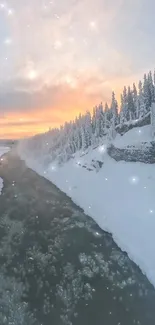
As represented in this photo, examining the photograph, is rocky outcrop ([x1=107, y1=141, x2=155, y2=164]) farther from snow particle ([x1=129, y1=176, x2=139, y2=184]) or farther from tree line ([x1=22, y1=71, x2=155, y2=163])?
tree line ([x1=22, y1=71, x2=155, y2=163])

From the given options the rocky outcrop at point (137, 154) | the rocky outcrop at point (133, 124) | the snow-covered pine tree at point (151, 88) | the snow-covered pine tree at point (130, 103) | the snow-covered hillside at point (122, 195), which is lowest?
the snow-covered hillside at point (122, 195)

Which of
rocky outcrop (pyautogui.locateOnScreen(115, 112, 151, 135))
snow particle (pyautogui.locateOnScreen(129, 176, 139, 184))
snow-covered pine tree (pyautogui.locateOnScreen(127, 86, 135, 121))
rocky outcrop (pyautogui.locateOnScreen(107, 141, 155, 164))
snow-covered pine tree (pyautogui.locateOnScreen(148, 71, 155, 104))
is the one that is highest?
snow-covered pine tree (pyautogui.locateOnScreen(148, 71, 155, 104))

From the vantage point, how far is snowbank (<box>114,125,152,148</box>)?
59.7 meters

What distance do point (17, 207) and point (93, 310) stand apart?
29.4 m

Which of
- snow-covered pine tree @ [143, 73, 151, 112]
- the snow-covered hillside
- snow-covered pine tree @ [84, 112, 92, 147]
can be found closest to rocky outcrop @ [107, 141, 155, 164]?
the snow-covered hillside

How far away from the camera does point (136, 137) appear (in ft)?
211

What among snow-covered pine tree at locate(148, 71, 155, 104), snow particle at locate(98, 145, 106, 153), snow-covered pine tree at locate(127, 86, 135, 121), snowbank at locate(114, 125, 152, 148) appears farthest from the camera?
snow-covered pine tree at locate(127, 86, 135, 121)

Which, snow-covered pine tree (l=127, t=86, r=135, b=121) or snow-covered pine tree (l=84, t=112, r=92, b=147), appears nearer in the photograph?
snow-covered pine tree (l=127, t=86, r=135, b=121)

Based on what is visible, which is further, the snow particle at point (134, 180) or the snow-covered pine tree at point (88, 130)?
the snow-covered pine tree at point (88, 130)

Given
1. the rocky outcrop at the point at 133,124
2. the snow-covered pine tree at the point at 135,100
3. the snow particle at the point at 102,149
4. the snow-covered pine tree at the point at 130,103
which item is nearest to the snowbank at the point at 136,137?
the rocky outcrop at the point at 133,124

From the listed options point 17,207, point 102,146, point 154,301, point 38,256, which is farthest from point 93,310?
point 102,146

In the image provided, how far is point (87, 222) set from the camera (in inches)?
1549

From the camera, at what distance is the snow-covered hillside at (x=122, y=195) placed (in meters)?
30.0

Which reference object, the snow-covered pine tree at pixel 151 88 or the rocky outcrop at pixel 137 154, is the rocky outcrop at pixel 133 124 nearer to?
the rocky outcrop at pixel 137 154
